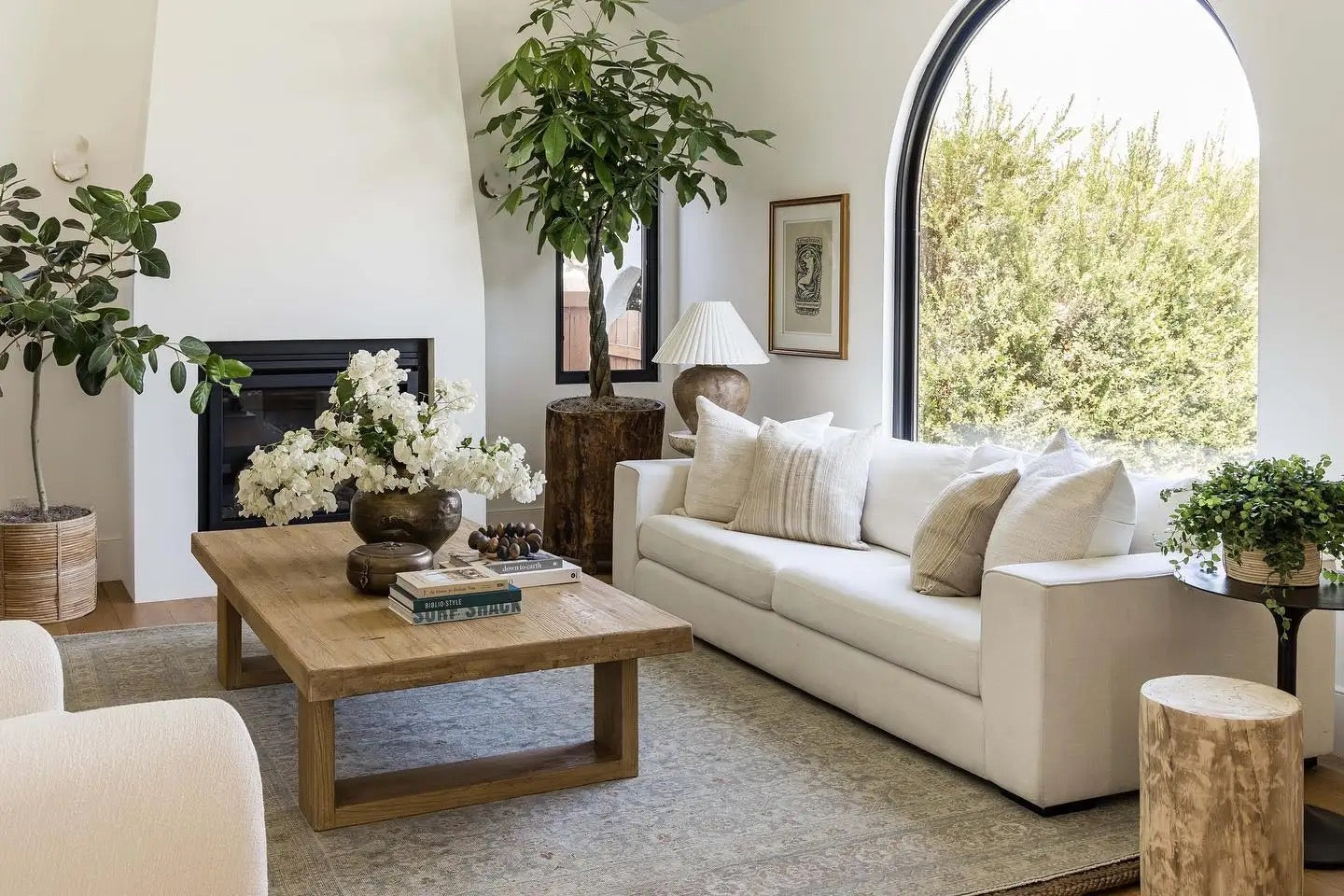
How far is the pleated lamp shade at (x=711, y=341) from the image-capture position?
5422 mm

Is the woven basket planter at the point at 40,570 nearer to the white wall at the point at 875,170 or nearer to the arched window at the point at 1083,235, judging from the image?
the white wall at the point at 875,170

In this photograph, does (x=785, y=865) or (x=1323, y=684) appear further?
(x=1323, y=684)

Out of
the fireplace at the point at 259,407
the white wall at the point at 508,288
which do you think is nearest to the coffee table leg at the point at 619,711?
the fireplace at the point at 259,407

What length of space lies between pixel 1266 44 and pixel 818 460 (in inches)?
71.2

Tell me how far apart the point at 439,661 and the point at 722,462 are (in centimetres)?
203

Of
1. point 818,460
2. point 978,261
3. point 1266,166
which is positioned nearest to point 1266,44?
point 1266,166

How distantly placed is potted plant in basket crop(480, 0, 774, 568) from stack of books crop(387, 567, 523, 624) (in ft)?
8.05

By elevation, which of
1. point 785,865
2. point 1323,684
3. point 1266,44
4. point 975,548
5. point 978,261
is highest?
point 1266,44

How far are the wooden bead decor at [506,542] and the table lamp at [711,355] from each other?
1758 millimetres

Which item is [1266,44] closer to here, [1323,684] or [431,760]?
[1323,684]

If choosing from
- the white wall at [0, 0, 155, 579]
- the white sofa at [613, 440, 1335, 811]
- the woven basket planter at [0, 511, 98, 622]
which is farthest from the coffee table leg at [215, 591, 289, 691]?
the white wall at [0, 0, 155, 579]

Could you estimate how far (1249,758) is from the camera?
2.48m

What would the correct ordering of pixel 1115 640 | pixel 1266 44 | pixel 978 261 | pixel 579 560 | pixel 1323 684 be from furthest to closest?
pixel 579 560 → pixel 978 261 → pixel 1266 44 → pixel 1323 684 → pixel 1115 640

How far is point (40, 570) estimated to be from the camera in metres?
4.84
